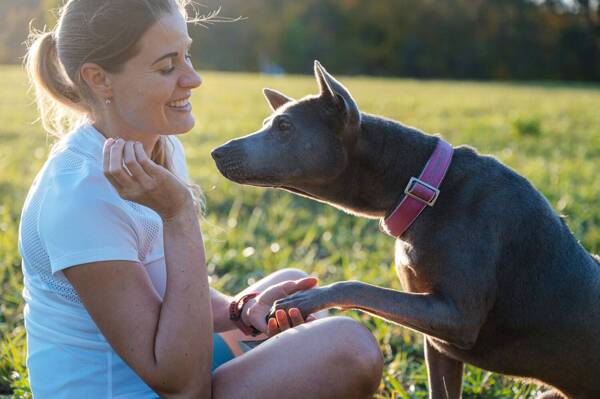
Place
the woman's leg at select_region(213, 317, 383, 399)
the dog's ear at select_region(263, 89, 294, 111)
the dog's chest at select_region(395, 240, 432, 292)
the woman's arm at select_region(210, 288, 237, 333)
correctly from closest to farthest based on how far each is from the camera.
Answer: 1. the woman's leg at select_region(213, 317, 383, 399)
2. the dog's chest at select_region(395, 240, 432, 292)
3. the woman's arm at select_region(210, 288, 237, 333)
4. the dog's ear at select_region(263, 89, 294, 111)

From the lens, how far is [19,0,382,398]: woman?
2.59 meters

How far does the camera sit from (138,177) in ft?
8.23

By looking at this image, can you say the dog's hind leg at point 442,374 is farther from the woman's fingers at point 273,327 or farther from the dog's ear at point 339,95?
the dog's ear at point 339,95

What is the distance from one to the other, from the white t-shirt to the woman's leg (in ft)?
1.16

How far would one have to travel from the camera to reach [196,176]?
8.16 m

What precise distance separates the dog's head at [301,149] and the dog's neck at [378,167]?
0.14ft

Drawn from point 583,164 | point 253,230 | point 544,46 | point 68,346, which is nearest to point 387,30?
point 544,46

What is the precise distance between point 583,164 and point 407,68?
41.8 m

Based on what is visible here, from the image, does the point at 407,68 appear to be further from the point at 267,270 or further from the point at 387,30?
the point at 267,270

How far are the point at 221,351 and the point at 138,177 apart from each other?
116 centimetres

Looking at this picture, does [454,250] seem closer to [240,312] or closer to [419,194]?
[419,194]

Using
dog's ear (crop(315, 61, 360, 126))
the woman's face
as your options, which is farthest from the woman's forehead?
dog's ear (crop(315, 61, 360, 126))

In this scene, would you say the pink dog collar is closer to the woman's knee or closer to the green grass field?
the woman's knee

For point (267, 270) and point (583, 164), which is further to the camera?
point (583, 164)
